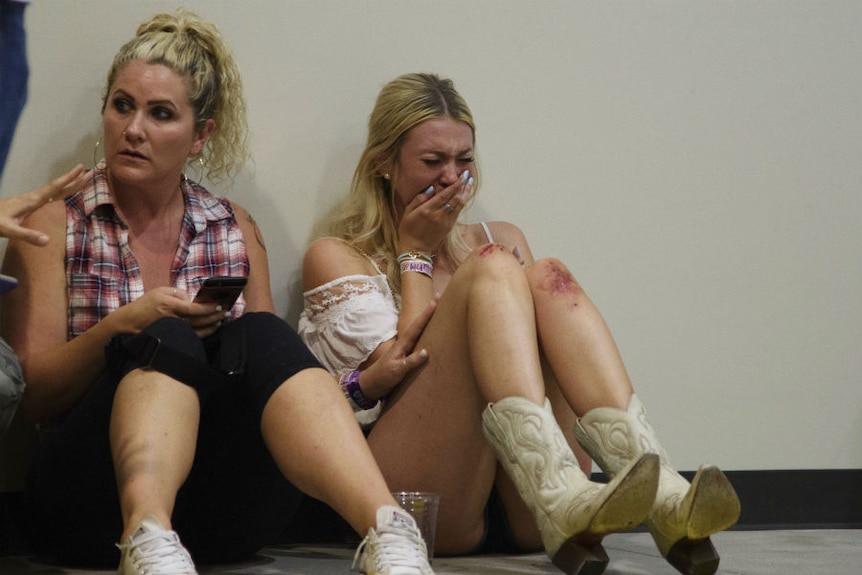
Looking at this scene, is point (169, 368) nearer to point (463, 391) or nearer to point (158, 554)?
point (158, 554)

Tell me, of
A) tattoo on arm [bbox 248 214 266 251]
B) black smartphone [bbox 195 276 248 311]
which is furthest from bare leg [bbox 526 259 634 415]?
tattoo on arm [bbox 248 214 266 251]

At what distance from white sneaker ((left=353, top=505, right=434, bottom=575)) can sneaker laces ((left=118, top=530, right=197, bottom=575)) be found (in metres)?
0.22

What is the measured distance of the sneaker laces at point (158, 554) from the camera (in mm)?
1384

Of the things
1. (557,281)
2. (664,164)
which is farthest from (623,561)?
(664,164)

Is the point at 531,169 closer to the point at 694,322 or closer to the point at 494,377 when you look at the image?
the point at 694,322

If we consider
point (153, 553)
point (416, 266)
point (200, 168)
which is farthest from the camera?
point (200, 168)

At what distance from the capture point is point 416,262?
218 centimetres

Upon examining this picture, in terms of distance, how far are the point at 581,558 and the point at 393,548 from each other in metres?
0.29

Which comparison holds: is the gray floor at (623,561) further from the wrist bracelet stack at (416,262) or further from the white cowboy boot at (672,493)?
the wrist bracelet stack at (416,262)

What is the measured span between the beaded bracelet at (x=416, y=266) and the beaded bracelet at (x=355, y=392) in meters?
0.25

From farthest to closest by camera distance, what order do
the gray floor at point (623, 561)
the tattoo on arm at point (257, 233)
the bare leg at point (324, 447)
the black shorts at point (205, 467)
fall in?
the tattoo on arm at point (257, 233) < the gray floor at point (623, 561) < the black shorts at point (205, 467) < the bare leg at point (324, 447)

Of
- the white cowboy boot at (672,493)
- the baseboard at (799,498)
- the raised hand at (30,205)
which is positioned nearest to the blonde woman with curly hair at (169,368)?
the raised hand at (30,205)

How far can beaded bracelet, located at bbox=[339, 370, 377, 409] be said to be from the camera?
2.00 meters

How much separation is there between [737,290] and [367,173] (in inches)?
39.8
